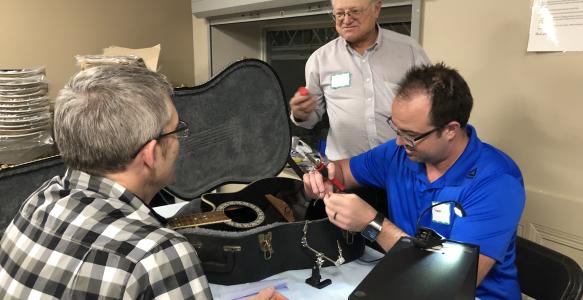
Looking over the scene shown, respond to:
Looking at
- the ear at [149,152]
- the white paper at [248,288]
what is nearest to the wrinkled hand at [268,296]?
the white paper at [248,288]

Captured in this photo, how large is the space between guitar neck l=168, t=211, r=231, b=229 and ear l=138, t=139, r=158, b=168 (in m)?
0.35

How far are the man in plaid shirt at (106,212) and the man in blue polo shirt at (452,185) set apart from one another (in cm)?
39

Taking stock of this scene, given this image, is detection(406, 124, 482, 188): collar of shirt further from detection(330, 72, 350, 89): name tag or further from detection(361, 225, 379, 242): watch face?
detection(330, 72, 350, 89): name tag

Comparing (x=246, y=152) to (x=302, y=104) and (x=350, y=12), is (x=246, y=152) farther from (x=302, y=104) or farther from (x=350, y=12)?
(x=350, y=12)

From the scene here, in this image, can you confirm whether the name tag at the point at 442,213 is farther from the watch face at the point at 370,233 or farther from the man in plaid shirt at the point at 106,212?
the man in plaid shirt at the point at 106,212

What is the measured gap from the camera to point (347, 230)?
3.83ft

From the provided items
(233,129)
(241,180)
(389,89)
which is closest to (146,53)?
(233,129)

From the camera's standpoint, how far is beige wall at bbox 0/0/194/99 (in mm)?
2436

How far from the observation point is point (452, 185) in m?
1.19

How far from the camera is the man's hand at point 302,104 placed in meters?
1.68

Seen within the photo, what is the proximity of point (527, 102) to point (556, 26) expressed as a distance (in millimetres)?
264

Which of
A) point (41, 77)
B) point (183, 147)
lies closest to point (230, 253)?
point (183, 147)

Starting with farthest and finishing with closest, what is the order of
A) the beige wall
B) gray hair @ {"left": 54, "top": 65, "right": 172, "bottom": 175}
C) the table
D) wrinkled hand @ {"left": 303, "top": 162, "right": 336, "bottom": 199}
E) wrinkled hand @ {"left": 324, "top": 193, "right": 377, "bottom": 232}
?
the beige wall < wrinkled hand @ {"left": 303, "top": 162, "right": 336, "bottom": 199} < wrinkled hand @ {"left": 324, "top": 193, "right": 377, "bottom": 232} < the table < gray hair @ {"left": 54, "top": 65, "right": 172, "bottom": 175}

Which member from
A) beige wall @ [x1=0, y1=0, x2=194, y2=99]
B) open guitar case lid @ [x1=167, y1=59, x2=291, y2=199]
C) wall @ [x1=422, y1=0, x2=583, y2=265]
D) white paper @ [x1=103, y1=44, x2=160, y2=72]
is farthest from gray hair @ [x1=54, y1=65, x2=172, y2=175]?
beige wall @ [x1=0, y1=0, x2=194, y2=99]
